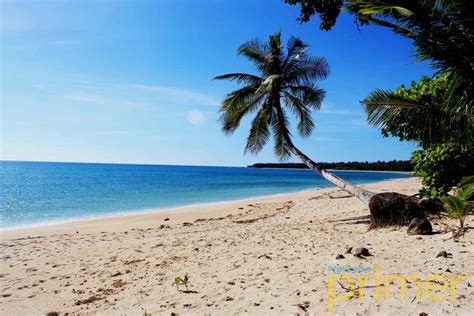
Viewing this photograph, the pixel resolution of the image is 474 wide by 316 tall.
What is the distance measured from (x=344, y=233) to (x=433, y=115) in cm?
334

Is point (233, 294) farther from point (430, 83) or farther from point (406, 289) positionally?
point (430, 83)

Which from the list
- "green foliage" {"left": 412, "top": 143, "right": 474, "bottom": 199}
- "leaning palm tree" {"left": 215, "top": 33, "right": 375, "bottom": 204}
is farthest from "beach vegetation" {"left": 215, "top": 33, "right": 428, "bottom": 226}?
"green foliage" {"left": 412, "top": 143, "right": 474, "bottom": 199}

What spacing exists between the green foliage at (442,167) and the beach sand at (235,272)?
1910 mm

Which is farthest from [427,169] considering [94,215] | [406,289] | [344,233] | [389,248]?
[94,215]

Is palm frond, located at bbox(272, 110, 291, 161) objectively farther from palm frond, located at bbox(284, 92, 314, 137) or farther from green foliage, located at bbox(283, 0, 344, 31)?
green foliage, located at bbox(283, 0, 344, 31)

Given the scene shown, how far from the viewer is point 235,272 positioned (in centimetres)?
490

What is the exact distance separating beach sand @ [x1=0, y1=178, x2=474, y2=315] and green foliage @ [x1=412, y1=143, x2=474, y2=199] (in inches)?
75.2

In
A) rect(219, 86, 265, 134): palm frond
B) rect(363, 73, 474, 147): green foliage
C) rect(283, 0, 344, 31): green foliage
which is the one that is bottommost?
rect(363, 73, 474, 147): green foliage

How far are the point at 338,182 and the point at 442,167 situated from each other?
117 inches

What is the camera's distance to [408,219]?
7.14 m

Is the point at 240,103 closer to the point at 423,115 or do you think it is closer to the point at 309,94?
the point at 309,94

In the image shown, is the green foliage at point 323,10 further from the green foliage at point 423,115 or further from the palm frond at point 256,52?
the palm frond at point 256,52

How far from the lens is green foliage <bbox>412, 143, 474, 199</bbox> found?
327 inches

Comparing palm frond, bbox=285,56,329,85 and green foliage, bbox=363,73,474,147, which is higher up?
palm frond, bbox=285,56,329,85
